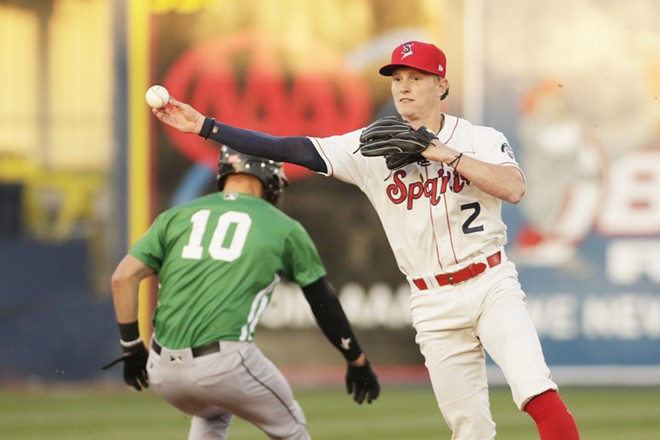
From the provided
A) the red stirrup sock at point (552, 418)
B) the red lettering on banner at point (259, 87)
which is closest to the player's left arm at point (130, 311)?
the red stirrup sock at point (552, 418)

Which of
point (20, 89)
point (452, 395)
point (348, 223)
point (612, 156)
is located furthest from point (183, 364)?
point (20, 89)

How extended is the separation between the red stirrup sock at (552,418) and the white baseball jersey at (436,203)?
28.5 inches

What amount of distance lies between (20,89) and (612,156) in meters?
7.25

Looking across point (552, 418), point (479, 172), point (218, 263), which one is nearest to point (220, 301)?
point (218, 263)

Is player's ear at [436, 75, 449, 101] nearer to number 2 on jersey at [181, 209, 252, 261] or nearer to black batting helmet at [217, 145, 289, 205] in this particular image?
black batting helmet at [217, 145, 289, 205]

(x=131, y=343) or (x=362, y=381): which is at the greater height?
(x=131, y=343)

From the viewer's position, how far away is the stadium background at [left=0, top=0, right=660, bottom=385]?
13.0 metres

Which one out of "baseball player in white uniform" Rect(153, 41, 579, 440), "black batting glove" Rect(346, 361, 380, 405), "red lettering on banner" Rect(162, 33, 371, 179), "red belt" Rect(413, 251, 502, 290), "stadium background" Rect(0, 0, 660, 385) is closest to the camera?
"baseball player in white uniform" Rect(153, 41, 579, 440)

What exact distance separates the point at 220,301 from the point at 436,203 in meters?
1.06

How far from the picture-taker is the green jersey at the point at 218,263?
18.9 feet

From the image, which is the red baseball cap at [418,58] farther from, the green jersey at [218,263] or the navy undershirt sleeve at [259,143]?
the green jersey at [218,263]

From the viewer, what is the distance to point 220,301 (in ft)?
18.9

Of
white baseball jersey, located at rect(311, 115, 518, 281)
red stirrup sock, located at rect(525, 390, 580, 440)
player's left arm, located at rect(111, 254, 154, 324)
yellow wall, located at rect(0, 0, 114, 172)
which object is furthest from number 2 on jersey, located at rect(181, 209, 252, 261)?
yellow wall, located at rect(0, 0, 114, 172)

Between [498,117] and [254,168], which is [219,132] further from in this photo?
[498,117]
